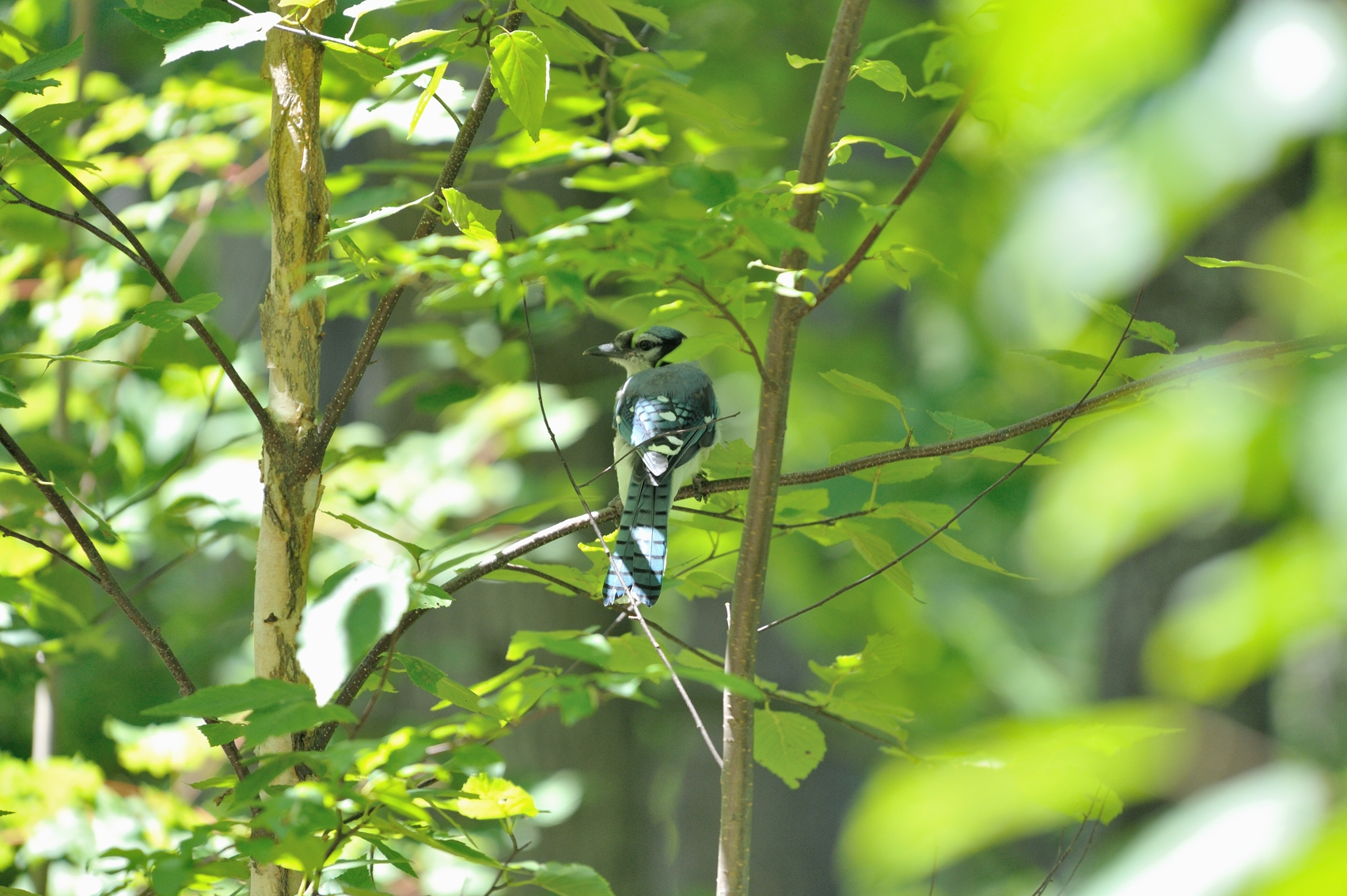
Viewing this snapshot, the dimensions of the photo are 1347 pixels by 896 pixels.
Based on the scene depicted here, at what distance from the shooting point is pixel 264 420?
136 cm

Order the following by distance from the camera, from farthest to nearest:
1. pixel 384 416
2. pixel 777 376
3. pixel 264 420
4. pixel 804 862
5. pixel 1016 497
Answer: pixel 804 862 → pixel 384 416 → pixel 1016 497 → pixel 264 420 → pixel 777 376

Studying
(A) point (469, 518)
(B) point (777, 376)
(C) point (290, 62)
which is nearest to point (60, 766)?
(A) point (469, 518)

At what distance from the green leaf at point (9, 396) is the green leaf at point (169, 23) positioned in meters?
0.49

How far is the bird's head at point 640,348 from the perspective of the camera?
9.38 feet

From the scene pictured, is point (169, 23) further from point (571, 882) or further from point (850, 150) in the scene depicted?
point (571, 882)

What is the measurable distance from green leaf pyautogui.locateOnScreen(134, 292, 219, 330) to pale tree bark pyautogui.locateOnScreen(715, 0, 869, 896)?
64cm

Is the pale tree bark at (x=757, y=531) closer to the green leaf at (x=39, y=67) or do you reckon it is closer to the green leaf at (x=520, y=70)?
the green leaf at (x=520, y=70)

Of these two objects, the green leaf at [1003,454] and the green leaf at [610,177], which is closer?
the green leaf at [1003,454]

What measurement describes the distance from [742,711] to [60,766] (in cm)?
159

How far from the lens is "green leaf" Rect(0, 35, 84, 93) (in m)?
1.22

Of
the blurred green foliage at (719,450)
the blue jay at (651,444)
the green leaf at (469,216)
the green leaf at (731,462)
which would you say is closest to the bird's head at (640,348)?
the blue jay at (651,444)

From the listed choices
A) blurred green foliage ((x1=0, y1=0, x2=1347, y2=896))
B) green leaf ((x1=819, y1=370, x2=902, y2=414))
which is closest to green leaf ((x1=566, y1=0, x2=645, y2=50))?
blurred green foliage ((x1=0, y1=0, x2=1347, y2=896))

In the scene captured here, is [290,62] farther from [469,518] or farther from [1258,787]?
[469,518]

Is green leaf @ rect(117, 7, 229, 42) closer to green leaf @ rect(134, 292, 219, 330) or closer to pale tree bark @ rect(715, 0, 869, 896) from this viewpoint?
green leaf @ rect(134, 292, 219, 330)
